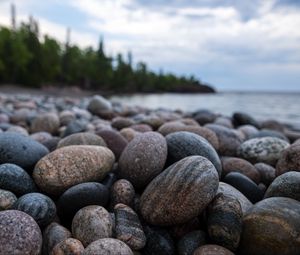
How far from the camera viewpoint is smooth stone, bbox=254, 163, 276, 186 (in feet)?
12.2

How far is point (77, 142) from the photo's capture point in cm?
381

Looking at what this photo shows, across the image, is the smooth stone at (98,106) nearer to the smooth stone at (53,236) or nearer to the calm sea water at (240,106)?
the smooth stone at (53,236)

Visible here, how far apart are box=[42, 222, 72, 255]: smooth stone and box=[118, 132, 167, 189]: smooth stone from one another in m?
0.77

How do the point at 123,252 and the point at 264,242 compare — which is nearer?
the point at 123,252

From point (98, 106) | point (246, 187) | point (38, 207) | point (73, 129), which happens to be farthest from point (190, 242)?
point (98, 106)

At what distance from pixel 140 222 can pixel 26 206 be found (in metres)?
0.84

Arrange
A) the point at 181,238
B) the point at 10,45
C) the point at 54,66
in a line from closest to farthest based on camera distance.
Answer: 1. the point at 181,238
2. the point at 10,45
3. the point at 54,66

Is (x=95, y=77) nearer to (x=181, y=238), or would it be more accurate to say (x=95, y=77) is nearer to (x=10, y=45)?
(x=10, y=45)

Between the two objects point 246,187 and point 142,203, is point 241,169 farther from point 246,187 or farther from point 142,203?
point 142,203

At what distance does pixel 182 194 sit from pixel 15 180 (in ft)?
4.47

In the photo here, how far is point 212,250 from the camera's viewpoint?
2.29 meters

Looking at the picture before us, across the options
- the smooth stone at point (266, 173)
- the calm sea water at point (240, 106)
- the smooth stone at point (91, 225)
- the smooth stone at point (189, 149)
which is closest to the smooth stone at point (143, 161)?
the smooth stone at point (189, 149)

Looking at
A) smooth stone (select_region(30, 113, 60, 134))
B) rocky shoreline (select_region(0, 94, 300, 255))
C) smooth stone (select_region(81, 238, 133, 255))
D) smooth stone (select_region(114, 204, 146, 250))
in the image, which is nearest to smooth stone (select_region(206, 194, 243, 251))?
rocky shoreline (select_region(0, 94, 300, 255))

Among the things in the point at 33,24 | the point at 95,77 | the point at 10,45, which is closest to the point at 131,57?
the point at 95,77
